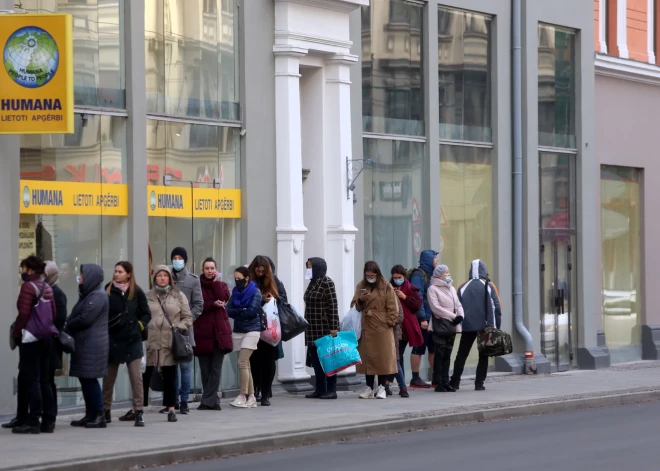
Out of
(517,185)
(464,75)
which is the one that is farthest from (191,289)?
(517,185)

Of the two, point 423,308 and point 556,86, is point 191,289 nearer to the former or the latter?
point 423,308

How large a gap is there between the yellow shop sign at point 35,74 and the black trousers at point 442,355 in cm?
690

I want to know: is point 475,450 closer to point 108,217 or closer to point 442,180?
point 108,217

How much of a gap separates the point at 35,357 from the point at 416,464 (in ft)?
13.2

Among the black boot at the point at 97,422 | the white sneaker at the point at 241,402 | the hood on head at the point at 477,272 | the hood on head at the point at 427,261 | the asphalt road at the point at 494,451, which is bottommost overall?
the asphalt road at the point at 494,451

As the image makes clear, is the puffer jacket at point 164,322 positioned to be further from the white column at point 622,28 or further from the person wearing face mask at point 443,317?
the white column at point 622,28

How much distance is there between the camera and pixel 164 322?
15.5 metres

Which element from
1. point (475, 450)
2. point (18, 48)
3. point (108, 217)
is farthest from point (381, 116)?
point (475, 450)

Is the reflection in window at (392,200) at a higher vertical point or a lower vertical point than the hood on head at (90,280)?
higher

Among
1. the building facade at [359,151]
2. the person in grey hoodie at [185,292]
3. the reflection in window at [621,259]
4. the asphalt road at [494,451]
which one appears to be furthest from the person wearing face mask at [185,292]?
the reflection in window at [621,259]

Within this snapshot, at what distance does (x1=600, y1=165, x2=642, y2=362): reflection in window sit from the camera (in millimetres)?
27156

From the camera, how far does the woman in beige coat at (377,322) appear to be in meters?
18.5

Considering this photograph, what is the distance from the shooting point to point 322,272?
18.4 m

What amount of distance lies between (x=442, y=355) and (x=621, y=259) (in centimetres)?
894
